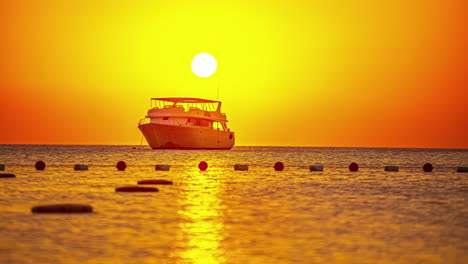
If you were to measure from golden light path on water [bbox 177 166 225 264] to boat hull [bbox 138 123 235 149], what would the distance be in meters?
109

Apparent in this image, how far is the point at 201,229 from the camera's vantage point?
1409 cm

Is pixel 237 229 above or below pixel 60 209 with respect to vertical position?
below

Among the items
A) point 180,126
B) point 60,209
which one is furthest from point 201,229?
point 180,126

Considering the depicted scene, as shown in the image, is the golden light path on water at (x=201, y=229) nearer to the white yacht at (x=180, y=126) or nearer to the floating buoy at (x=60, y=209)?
the floating buoy at (x=60, y=209)

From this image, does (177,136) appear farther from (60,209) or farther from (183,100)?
(60,209)

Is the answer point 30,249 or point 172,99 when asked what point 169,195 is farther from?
point 172,99

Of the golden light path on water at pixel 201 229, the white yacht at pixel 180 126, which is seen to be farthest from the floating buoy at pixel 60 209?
the white yacht at pixel 180 126

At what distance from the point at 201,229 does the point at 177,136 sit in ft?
394

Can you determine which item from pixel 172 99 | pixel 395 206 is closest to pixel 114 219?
pixel 395 206

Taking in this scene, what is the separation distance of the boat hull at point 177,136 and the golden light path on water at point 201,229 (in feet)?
356

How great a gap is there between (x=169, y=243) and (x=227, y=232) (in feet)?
5.96

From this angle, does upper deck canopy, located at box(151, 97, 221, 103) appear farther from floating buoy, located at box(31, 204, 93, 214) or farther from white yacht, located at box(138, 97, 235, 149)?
floating buoy, located at box(31, 204, 93, 214)

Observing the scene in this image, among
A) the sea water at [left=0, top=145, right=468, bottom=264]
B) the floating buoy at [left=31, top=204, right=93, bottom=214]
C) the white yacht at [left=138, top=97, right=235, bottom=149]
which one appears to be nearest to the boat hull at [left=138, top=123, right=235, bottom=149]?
the white yacht at [left=138, top=97, right=235, bottom=149]

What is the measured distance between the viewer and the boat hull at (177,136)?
131 meters
